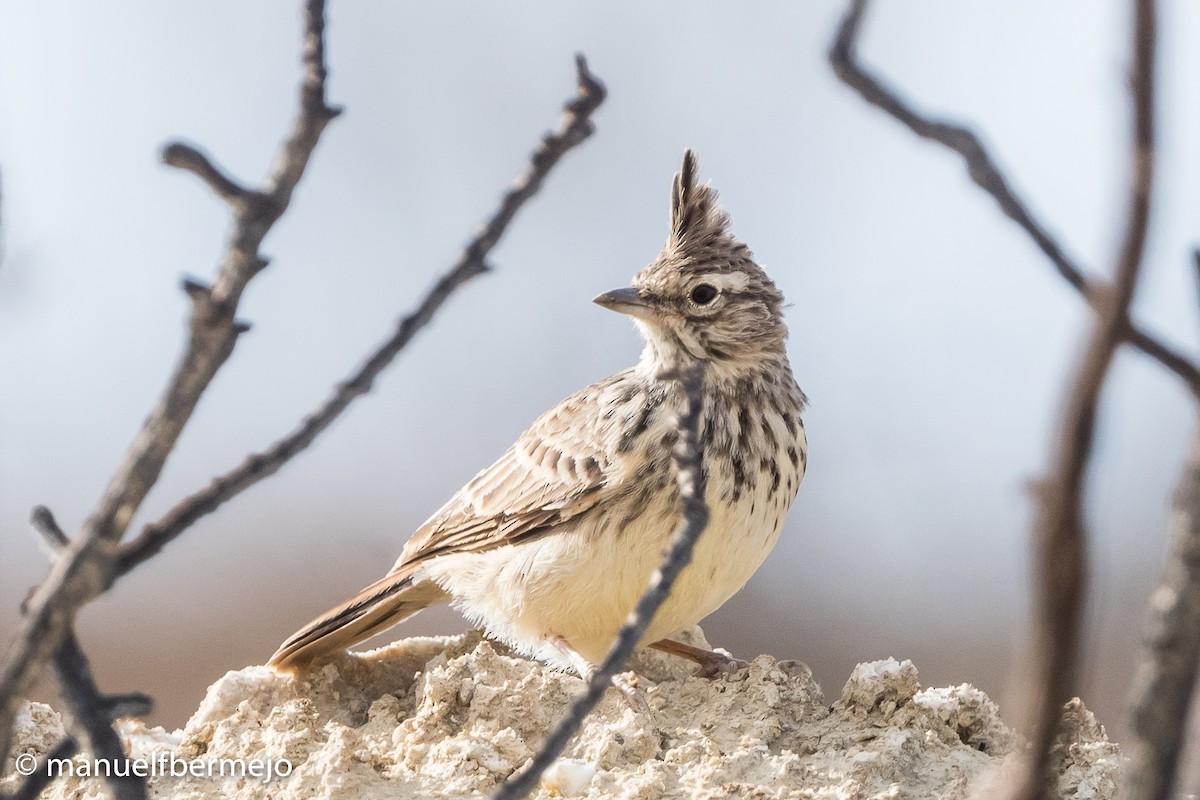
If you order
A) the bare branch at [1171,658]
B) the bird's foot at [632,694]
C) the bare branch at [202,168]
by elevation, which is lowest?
the bare branch at [1171,658]

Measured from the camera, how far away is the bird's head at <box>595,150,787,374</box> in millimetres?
4699

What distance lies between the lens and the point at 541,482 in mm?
4660

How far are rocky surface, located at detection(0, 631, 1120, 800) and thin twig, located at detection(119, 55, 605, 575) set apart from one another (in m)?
1.91

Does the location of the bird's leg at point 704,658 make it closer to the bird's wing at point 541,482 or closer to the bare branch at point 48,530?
the bird's wing at point 541,482

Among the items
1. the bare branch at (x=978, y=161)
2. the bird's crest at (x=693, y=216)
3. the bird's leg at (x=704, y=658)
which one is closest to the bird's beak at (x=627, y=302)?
the bird's crest at (x=693, y=216)

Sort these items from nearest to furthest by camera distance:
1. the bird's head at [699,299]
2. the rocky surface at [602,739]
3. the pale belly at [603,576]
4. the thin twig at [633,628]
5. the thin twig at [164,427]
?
the thin twig at [164,427] < the thin twig at [633,628] < the rocky surface at [602,739] < the pale belly at [603,576] < the bird's head at [699,299]

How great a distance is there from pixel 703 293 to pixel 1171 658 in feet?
12.5

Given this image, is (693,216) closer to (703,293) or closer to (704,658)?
(703,293)

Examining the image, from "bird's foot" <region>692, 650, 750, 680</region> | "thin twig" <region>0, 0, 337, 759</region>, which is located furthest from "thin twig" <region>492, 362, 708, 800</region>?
"bird's foot" <region>692, 650, 750, 680</region>

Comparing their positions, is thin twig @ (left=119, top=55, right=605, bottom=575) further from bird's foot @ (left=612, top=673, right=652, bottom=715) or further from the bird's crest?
the bird's crest

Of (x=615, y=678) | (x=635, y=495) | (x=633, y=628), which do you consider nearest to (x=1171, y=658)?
(x=633, y=628)

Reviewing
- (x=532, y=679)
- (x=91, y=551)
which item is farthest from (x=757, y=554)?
(x=91, y=551)

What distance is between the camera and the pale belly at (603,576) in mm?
4113

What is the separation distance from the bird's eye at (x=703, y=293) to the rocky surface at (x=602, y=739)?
1408mm
